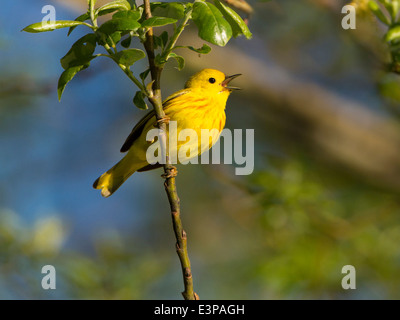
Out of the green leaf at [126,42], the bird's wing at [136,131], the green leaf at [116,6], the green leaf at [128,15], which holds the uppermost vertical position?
the bird's wing at [136,131]

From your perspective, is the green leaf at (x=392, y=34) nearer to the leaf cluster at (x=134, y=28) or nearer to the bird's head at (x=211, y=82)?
the leaf cluster at (x=134, y=28)

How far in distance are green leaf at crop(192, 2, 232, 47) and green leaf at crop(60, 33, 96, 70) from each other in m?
0.38

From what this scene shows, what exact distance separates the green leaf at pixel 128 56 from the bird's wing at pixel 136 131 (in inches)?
50.5

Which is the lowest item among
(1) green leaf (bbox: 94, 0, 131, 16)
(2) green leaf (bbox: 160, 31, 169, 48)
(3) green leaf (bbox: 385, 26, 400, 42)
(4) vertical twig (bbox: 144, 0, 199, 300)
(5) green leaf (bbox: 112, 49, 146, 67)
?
(4) vertical twig (bbox: 144, 0, 199, 300)

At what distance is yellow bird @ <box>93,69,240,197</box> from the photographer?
326 cm

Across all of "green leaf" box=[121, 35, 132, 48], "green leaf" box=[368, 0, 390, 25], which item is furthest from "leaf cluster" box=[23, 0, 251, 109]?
"green leaf" box=[368, 0, 390, 25]

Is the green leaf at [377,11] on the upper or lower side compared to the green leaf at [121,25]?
upper

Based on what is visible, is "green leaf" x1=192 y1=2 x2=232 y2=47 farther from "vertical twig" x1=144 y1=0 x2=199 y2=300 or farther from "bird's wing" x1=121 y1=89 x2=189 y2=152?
"bird's wing" x1=121 y1=89 x2=189 y2=152

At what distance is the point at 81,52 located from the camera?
193cm

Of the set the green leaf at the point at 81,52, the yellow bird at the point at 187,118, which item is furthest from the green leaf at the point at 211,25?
the yellow bird at the point at 187,118

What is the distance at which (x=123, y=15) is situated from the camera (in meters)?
1.81

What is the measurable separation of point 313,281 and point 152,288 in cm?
136

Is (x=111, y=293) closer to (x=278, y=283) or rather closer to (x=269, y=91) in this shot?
(x=278, y=283)

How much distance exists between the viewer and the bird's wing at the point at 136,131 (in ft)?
10.4
